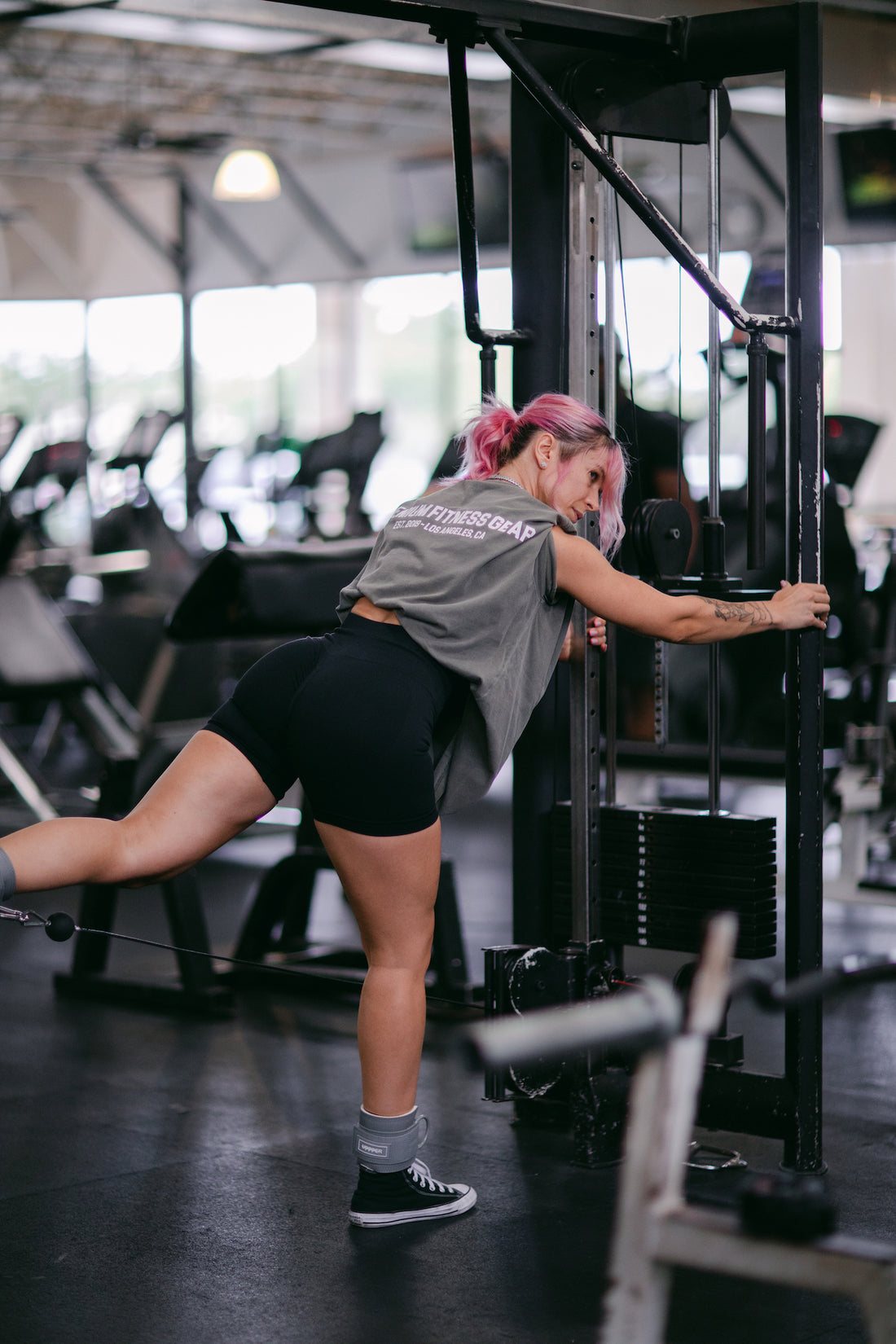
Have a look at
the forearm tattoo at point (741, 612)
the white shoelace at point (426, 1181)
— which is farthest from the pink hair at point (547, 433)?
the white shoelace at point (426, 1181)

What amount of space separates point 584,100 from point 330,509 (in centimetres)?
767

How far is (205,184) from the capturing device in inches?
547

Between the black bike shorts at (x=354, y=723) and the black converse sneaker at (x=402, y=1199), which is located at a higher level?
the black bike shorts at (x=354, y=723)

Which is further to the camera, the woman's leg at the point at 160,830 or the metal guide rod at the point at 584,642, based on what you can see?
the metal guide rod at the point at 584,642

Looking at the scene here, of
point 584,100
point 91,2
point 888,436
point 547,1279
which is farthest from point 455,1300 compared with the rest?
point 888,436

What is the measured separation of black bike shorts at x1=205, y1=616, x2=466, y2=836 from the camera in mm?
2469

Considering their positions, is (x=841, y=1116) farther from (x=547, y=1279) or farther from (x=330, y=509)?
(x=330, y=509)

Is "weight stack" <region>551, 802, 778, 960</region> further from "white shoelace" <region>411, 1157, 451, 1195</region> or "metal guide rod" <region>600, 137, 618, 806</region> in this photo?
"white shoelace" <region>411, 1157, 451, 1195</region>

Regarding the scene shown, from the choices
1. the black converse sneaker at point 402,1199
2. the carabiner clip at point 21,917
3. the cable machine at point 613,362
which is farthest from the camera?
the cable machine at point 613,362

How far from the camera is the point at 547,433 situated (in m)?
2.62

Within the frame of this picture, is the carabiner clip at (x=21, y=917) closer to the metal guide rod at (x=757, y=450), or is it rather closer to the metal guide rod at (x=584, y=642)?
the metal guide rod at (x=584, y=642)

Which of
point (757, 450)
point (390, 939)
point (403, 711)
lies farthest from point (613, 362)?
point (390, 939)

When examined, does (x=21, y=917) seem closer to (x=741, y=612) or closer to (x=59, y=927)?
(x=59, y=927)

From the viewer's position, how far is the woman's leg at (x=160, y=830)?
235 cm
